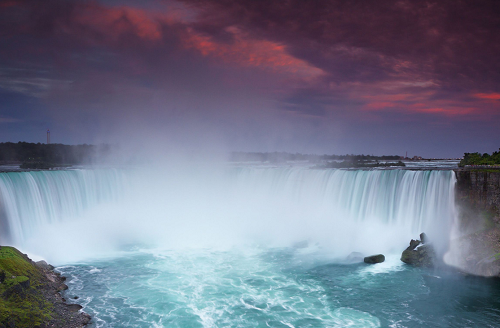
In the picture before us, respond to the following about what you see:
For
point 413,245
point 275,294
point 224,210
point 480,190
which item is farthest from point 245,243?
point 480,190

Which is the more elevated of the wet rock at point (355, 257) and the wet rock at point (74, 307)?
the wet rock at point (74, 307)

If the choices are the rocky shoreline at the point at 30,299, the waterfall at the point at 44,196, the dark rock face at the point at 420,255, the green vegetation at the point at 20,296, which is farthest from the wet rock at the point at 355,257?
the waterfall at the point at 44,196

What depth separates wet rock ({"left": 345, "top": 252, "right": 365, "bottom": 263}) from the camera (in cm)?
1960

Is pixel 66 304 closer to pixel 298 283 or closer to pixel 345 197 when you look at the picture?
pixel 298 283

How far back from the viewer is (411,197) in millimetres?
22594

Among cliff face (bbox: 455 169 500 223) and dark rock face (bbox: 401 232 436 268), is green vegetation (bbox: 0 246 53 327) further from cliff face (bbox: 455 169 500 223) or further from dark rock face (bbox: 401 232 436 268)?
cliff face (bbox: 455 169 500 223)

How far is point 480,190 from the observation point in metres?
19.0

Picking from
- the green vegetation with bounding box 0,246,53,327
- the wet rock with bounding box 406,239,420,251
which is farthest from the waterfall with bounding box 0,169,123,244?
the wet rock with bounding box 406,239,420,251

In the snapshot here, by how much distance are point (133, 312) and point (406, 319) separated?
34.9 ft

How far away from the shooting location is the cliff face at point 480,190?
18188 millimetres

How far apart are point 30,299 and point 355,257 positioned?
1656 cm

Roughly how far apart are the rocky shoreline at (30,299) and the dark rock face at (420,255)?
16.4 m

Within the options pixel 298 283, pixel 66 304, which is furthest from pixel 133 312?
pixel 298 283

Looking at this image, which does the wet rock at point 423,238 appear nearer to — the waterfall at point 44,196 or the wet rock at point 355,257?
the wet rock at point 355,257
